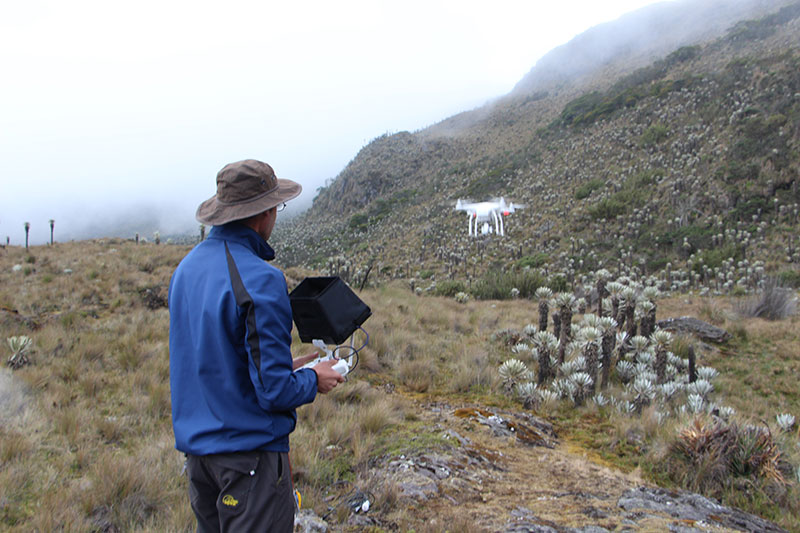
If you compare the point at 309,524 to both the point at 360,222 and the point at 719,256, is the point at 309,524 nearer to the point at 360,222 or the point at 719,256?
the point at 719,256

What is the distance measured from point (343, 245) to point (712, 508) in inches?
1572

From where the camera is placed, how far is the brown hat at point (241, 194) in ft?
6.73

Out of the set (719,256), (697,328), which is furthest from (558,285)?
(697,328)

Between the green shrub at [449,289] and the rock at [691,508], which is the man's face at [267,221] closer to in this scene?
the rock at [691,508]

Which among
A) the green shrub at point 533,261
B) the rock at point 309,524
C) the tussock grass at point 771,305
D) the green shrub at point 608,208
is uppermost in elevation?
the rock at point 309,524

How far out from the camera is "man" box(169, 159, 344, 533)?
5.91 ft

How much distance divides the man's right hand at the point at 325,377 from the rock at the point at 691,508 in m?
2.40

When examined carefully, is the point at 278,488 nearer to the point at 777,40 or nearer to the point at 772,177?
the point at 772,177

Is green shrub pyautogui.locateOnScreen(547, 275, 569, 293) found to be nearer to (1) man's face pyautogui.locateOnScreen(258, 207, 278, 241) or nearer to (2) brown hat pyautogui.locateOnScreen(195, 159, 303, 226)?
(1) man's face pyautogui.locateOnScreen(258, 207, 278, 241)

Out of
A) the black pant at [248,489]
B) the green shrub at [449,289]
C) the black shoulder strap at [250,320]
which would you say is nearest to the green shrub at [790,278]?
the green shrub at [449,289]

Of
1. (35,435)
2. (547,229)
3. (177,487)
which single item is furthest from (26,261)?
(547,229)

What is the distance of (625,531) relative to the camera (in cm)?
262

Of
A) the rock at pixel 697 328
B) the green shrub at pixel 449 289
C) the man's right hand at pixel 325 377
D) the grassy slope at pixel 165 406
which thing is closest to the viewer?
the man's right hand at pixel 325 377

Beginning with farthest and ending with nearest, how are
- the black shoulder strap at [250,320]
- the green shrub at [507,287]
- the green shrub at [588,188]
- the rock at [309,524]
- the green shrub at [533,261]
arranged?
the green shrub at [588,188] < the green shrub at [533,261] < the green shrub at [507,287] < the rock at [309,524] < the black shoulder strap at [250,320]
